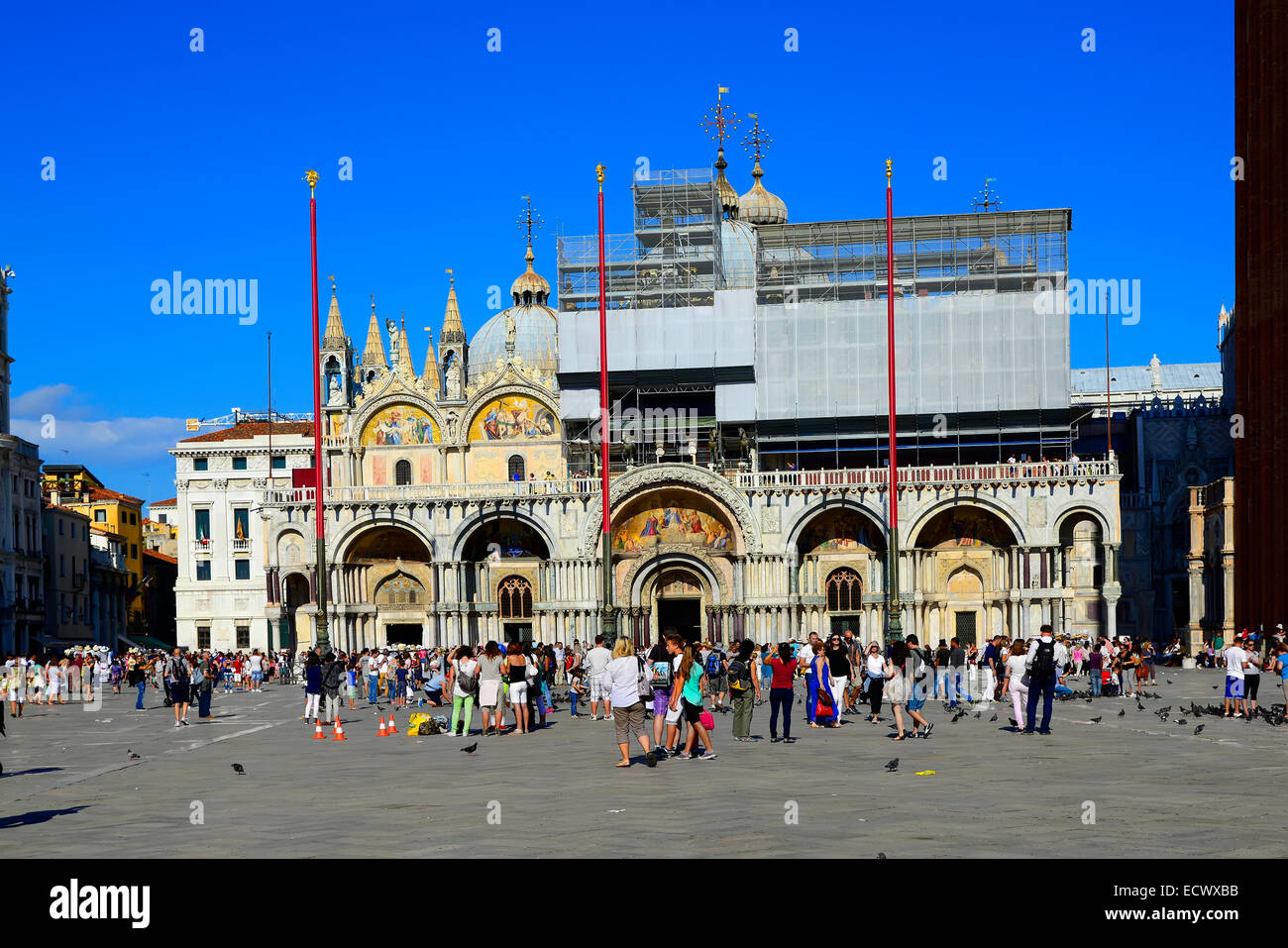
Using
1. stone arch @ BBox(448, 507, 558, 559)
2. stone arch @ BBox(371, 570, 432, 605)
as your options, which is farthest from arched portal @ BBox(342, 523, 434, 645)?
stone arch @ BBox(448, 507, 558, 559)

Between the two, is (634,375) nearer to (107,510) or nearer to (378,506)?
(378,506)

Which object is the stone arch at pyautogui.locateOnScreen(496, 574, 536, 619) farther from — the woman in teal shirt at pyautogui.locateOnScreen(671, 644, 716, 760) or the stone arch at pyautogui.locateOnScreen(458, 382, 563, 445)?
the woman in teal shirt at pyautogui.locateOnScreen(671, 644, 716, 760)

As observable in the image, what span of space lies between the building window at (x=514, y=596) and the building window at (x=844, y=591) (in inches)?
489

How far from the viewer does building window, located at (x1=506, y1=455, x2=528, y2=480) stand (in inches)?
2714

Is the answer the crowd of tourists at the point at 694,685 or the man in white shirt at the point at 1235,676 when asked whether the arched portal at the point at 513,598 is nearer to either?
the crowd of tourists at the point at 694,685

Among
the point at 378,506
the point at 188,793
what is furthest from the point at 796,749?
the point at 378,506

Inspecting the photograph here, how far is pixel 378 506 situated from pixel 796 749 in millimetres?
44594

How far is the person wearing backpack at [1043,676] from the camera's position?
24641 millimetres

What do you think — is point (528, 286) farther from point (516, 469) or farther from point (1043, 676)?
point (1043, 676)

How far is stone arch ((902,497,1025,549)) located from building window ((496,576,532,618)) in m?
15.8

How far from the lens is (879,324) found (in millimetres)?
64562

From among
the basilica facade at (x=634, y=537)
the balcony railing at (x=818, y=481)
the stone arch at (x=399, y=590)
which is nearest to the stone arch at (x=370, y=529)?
the basilica facade at (x=634, y=537)

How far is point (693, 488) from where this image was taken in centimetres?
6388

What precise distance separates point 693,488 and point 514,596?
Result: 9.31 metres
